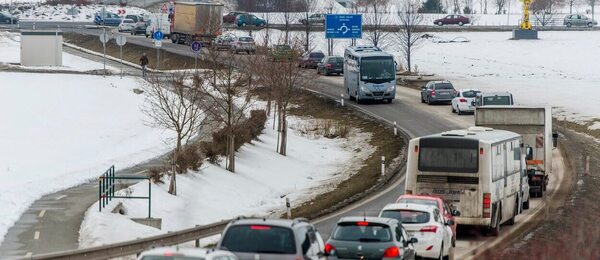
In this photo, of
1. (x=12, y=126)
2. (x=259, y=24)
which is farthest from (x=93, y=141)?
(x=259, y=24)

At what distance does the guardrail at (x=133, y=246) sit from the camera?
21.0 meters

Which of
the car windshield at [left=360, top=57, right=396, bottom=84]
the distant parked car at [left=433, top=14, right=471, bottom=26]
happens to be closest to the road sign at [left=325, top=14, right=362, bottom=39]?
the car windshield at [left=360, top=57, right=396, bottom=84]

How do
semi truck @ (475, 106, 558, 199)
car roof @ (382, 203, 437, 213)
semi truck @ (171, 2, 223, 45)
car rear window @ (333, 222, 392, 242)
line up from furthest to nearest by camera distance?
semi truck @ (171, 2, 223, 45), semi truck @ (475, 106, 558, 199), car roof @ (382, 203, 437, 213), car rear window @ (333, 222, 392, 242)

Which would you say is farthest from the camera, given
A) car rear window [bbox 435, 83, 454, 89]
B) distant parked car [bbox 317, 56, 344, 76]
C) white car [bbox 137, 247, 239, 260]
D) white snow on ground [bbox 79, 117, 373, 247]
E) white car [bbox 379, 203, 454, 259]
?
distant parked car [bbox 317, 56, 344, 76]

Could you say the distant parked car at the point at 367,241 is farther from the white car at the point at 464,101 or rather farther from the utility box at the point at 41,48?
the utility box at the point at 41,48

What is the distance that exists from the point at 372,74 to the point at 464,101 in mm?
6618

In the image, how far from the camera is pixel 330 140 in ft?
197

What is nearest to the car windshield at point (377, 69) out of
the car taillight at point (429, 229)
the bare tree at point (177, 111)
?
the bare tree at point (177, 111)

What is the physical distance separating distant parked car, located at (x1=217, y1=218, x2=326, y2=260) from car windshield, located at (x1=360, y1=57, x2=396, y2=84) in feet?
157

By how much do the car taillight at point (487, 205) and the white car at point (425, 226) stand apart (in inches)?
162

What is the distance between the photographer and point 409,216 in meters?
23.4

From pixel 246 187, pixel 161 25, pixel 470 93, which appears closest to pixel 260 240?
pixel 246 187

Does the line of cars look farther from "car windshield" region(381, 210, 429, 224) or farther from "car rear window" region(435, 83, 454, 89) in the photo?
"car rear window" region(435, 83, 454, 89)

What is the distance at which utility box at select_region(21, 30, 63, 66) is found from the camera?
74500 millimetres
